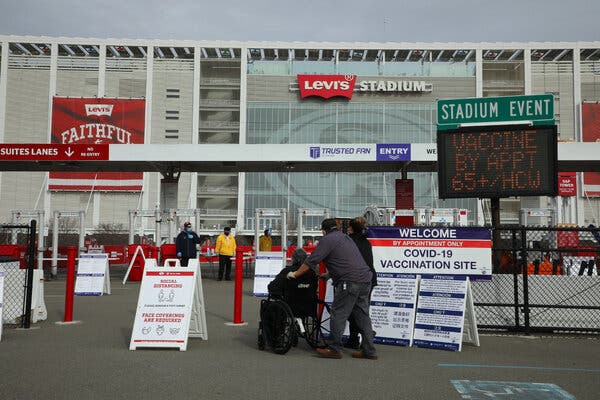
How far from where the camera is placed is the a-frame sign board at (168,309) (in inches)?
303

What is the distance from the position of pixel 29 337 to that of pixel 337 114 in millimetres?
79330

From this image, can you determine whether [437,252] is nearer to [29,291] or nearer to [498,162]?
[498,162]

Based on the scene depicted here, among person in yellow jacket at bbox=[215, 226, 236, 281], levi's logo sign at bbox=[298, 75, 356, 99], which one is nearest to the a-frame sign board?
person in yellow jacket at bbox=[215, 226, 236, 281]

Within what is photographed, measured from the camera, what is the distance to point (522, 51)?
87500 millimetres

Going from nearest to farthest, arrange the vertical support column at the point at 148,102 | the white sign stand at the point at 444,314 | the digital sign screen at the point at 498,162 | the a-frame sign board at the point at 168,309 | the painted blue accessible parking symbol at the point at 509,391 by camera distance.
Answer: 1. the painted blue accessible parking symbol at the point at 509,391
2. the a-frame sign board at the point at 168,309
3. the white sign stand at the point at 444,314
4. the digital sign screen at the point at 498,162
5. the vertical support column at the point at 148,102

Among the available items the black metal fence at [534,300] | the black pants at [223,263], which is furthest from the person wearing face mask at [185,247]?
the black metal fence at [534,300]

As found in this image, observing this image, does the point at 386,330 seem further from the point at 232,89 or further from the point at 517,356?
the point at 232,89

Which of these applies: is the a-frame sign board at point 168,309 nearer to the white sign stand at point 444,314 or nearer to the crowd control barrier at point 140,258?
the white sign stand at point 444,314

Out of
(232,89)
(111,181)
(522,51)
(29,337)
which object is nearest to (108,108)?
(111,181)

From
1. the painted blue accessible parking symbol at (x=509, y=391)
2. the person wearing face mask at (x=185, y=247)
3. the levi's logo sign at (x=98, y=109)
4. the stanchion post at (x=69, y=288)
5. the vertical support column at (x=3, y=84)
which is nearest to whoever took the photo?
the painted blue accessible parking symbol at (x=509, y=391)

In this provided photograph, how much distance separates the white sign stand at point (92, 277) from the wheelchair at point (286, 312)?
902cm

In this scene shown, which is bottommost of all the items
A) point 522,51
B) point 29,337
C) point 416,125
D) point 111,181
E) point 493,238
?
point 29,337

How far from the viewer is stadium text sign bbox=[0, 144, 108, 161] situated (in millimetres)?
20719

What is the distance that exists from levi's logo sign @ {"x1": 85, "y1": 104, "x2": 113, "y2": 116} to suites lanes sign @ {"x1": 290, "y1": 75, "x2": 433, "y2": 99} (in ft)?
84.6
